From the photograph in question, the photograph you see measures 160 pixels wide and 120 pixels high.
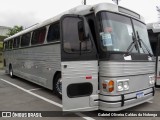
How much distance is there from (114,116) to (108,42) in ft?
6.35

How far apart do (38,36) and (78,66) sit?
400 centimetres

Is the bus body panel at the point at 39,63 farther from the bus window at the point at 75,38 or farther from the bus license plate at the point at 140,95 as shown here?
the bus license plate at the point at 140,95

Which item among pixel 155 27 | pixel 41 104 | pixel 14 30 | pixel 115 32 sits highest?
pixel 14 30

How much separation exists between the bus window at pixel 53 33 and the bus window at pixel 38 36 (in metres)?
0.54

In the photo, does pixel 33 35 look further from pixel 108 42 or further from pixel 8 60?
pixel 8 60

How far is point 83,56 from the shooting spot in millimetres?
4758

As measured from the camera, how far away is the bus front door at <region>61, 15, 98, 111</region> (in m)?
4.60

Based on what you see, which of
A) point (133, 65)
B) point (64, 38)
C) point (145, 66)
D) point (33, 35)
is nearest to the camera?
point (64, 38)

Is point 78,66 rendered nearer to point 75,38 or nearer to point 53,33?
point 75,38

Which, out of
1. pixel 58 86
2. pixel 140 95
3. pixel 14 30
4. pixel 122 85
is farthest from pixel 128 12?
pixel 14 30

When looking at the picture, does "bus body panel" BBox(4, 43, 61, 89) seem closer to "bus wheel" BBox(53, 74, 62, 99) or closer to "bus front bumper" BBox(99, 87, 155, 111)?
"bus wheel" BBox(53, 74, 62, 99)

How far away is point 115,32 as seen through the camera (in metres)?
4.97

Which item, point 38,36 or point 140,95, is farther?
point 38,36

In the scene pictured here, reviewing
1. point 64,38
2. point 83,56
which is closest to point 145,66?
point 83,56
